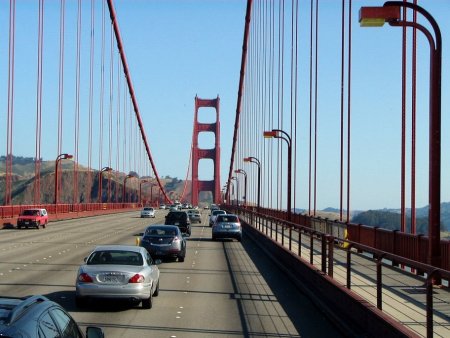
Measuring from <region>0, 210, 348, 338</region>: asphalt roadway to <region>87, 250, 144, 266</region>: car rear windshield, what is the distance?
770 millimetres

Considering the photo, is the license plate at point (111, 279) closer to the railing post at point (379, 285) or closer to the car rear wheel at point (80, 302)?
the car rear wheel at point (80, 302)

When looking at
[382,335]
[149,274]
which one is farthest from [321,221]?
[382,335]

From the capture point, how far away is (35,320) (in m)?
4.31

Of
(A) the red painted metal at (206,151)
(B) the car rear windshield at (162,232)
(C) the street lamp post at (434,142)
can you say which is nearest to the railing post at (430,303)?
(C) the street lamp post at (434,142)

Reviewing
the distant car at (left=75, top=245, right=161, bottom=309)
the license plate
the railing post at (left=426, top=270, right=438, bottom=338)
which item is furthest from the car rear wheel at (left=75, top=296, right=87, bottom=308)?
the railing post at (left=426, top=270, right=438, bottom=338)

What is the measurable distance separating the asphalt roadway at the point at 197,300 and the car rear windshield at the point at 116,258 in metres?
0.77

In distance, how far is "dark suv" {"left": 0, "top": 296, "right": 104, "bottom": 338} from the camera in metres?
3.95

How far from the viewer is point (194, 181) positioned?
15525cm

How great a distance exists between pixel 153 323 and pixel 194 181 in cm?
14349

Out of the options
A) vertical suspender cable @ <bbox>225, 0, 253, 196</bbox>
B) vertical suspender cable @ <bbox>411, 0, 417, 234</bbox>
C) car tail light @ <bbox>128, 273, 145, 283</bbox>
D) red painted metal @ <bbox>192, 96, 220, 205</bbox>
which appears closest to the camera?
car tail light @ <bbox>128, 273, 145, 283</bbox>

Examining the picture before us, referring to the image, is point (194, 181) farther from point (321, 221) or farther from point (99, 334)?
point (99, 334)

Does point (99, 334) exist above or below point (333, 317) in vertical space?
above

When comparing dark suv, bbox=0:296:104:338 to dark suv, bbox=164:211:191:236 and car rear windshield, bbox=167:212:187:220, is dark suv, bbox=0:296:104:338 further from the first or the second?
car rear windshield, bbox=167:212:187:220

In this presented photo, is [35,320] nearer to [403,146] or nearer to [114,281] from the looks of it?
[114,281]
